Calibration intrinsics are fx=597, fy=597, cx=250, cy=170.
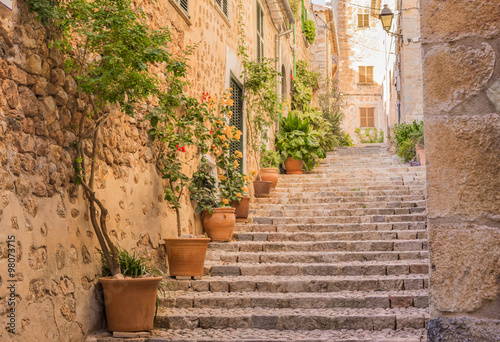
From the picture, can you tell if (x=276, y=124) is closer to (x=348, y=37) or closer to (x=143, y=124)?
(x=143, y=124)

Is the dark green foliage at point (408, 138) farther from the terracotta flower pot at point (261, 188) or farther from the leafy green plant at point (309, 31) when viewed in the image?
the leafy green plant at point (309, 31)

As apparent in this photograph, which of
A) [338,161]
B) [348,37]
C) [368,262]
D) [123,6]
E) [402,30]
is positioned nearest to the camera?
[123,6]

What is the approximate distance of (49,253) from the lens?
162 inches

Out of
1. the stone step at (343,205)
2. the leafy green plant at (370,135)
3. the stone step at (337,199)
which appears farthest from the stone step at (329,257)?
the leafy green plant at (370,135)

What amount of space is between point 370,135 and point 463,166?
26.8m

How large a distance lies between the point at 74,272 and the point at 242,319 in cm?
156

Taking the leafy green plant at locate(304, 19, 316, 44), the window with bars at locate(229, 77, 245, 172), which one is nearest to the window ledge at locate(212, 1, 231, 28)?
the window with bars at locate(229, 77, 245, 172)

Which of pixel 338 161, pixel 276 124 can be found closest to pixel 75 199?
pixel 276 124

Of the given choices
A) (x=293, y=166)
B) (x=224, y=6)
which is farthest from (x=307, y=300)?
(x=293, y=166)

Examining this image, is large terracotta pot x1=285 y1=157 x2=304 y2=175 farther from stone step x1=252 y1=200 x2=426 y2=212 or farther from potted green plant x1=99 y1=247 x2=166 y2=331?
potted green plant x1=99 y1=247 x2=166 y2=331

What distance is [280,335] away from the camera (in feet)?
16.2

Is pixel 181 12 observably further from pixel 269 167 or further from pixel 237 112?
pixel 269 167

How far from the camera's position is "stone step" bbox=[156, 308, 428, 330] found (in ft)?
16.6

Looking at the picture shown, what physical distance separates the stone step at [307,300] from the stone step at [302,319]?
0.12 m
